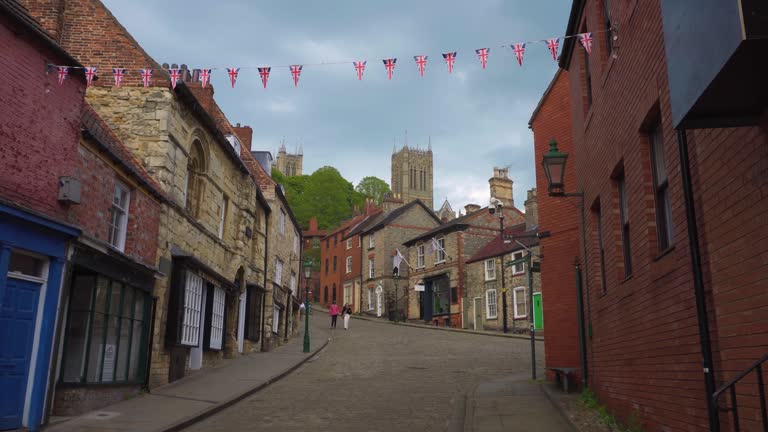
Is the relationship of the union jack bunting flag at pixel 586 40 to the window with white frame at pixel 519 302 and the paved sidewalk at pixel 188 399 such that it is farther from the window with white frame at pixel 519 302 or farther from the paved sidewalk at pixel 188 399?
the window with white frame at pixel 519 302

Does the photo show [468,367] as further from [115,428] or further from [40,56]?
[40,56]

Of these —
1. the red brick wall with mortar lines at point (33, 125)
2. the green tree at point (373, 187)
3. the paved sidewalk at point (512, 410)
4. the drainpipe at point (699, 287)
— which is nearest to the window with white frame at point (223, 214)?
the red brick wall with mortar lines at point (33, 125)

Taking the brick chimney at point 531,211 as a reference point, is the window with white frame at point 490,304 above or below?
below

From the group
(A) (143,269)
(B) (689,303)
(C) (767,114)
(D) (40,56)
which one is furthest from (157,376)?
(C) (767,114)

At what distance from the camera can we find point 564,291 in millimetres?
14203

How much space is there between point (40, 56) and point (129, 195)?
11.7 ft

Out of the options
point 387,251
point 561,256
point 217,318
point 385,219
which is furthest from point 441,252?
point 561,256

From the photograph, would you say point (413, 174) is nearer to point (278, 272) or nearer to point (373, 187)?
point (373, 187)

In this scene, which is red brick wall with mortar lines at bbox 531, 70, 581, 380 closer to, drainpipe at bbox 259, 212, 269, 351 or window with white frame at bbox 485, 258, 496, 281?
drainpipe at bbox 259, 212, 269, 351

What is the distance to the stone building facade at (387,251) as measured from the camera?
5034cm

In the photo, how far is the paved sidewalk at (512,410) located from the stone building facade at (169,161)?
6.90 metres

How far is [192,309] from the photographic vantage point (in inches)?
620

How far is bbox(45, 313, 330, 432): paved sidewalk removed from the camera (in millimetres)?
9766

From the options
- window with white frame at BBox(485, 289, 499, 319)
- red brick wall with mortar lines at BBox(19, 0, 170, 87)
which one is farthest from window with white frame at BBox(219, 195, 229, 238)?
window with white frame at BBox(485, 289, 499, 319)
